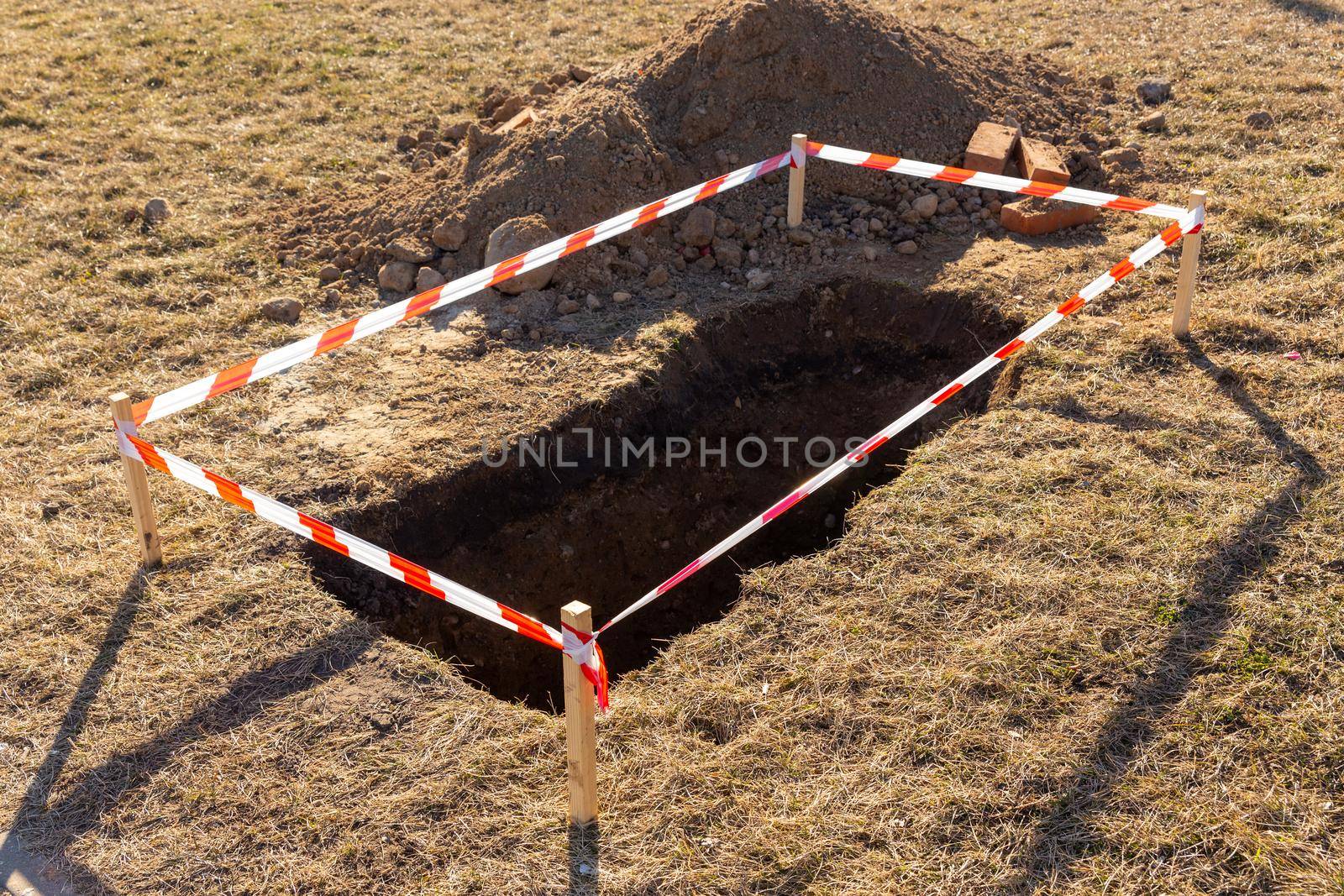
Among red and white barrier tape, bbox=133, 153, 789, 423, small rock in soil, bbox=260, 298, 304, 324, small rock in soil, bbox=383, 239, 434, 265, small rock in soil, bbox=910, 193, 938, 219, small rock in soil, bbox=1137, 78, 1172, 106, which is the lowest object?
small rock in soil, bbox=260, 298, 304, 324

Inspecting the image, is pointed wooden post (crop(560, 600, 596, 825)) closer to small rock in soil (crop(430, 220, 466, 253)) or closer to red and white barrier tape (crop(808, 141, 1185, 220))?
red and white barrier tape (crop(808, 141, 1185, 220))

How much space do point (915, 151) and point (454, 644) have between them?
4846 mm

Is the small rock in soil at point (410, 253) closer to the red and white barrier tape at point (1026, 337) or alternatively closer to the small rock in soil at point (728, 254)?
the small rock in soil at point (728, 254)

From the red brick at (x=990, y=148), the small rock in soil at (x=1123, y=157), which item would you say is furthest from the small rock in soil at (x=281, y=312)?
the small rock in soil at (x=1123, y=157)

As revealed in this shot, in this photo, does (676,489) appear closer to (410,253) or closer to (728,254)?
(728,254)

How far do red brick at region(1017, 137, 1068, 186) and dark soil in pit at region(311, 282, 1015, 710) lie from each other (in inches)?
52.4

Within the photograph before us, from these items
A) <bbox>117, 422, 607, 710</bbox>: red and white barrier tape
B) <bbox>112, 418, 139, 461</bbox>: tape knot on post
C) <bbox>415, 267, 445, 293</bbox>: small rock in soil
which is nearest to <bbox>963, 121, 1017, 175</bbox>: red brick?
<bbox>415, 267, 445, 293</bbox>: small rock in soil

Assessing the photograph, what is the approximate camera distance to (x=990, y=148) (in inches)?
291

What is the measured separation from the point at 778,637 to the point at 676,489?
1891mm

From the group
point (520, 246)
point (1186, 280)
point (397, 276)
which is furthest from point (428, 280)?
point (1186, 280)

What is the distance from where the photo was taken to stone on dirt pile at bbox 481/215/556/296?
6684mm

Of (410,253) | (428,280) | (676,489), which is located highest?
(410,253)

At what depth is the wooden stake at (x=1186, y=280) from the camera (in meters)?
5.61

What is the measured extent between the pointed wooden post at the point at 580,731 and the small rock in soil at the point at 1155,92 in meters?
7.52
